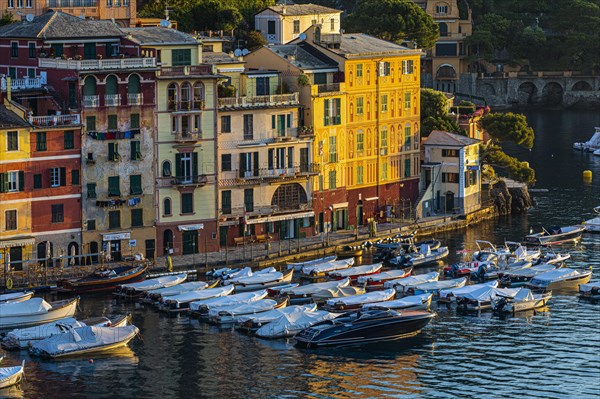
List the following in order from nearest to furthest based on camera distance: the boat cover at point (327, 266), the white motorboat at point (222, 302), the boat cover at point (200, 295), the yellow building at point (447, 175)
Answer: the white motorboat at point (222, 302)
the boat cover at point (200, 295)
the boat cover at point (327, 266)
the yellow building at point (447, 175)

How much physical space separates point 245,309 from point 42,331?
46.3 feet

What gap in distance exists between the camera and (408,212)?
16088 centimetres

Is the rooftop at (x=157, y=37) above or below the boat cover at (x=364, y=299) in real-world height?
above

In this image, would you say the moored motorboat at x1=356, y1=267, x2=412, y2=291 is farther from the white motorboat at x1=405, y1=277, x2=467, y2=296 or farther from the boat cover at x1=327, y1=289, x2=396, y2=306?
the boat cover at x1=327, y1=289, x2=396, y2=306

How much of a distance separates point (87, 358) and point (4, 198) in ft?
73.7

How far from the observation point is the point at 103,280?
131m

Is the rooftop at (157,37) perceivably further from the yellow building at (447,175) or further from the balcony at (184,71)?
the yellow building at (447,175)

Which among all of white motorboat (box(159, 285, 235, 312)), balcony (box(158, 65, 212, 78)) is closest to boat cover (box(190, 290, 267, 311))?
white motorboat (box(159, 285, 235, 312))

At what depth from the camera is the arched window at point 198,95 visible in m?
142

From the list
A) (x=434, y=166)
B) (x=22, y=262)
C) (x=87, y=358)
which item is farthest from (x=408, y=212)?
(x=87, y=358)

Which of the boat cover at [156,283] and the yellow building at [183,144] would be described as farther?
the yellow building at [183,144]

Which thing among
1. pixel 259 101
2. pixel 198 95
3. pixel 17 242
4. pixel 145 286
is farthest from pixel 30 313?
pixel 259 101

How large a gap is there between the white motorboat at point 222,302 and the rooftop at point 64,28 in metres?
24.3

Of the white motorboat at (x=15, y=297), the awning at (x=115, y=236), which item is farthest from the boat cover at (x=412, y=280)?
the white motorboat at (x=15, y=297)
